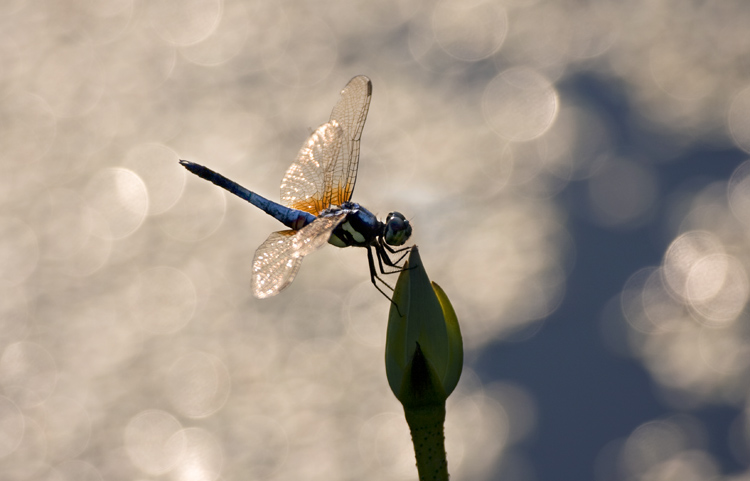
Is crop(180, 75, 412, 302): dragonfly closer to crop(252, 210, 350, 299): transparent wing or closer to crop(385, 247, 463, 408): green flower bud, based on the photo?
crop(252, 210, 350, 299): transparent wing

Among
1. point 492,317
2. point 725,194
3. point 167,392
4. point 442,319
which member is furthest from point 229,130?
point 442,319

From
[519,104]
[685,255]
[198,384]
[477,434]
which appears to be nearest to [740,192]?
[685,255]

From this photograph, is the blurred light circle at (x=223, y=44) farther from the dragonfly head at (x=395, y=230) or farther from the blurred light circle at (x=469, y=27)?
the dragonfly head at (x=395, y=230)

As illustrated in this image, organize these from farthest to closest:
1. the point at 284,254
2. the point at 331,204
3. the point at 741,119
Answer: the point at 741,119
the point at 331,204
the point at 284,254

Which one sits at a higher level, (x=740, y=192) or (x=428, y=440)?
(x=740, y=192)

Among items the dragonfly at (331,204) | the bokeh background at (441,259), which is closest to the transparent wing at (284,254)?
the dragonfly at (331,204)

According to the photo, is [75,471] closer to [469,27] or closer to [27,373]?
[27,373]
